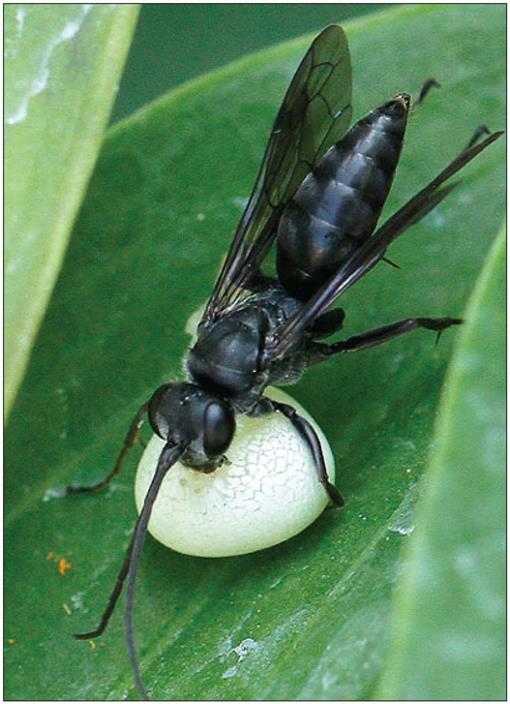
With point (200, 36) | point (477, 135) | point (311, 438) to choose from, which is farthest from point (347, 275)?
point (200, 36)

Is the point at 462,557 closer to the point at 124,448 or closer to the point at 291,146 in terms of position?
the point at 124,448

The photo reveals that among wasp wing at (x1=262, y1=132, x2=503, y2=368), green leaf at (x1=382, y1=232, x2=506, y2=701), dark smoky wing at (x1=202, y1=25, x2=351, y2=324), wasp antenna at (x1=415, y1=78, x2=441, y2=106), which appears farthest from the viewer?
wasp antenna at (x1=415, y1=78, x2=441, y2=106)

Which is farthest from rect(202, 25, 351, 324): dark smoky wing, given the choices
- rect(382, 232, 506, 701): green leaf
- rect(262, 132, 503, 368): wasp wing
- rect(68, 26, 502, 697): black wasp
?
rect(382, 232, 506, 701): green leaf

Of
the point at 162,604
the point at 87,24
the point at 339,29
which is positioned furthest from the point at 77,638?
the point at 339,29

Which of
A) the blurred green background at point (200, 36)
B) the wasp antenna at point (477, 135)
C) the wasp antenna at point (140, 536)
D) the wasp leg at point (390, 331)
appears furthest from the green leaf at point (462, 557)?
the blurred green background at point (200, 36)

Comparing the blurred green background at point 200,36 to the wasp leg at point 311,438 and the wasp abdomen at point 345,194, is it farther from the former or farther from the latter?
the wasp leg at point 311,438

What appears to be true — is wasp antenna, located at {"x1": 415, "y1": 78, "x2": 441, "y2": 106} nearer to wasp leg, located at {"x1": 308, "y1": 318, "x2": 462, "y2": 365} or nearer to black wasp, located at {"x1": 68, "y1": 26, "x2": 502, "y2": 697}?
black wasp, located at {"x1": 68, "y1": 26, "x2": 502, "y2": 697}
